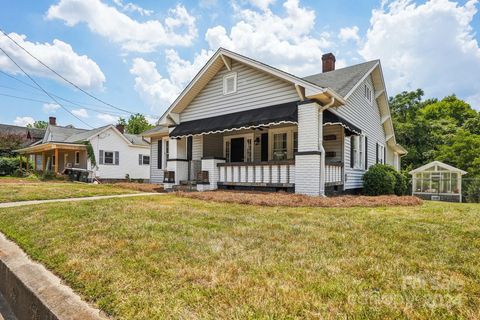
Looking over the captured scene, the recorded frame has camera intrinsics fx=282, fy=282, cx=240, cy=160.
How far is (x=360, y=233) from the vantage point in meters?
4.43

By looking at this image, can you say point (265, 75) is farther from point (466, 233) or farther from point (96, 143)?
point (96, 143)

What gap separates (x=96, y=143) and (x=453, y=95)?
151ft

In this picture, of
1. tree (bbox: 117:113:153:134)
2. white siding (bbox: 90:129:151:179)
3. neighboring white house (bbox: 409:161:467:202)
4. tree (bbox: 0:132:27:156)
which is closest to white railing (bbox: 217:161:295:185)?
neighboring white house (bbox: 409:161:467:202)

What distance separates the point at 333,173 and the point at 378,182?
3166 mm

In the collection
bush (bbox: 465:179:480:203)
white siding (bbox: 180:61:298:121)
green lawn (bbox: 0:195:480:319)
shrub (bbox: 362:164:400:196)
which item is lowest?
bush (bbox: 465:179:480:203)

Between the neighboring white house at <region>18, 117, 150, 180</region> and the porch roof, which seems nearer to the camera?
the porch roof

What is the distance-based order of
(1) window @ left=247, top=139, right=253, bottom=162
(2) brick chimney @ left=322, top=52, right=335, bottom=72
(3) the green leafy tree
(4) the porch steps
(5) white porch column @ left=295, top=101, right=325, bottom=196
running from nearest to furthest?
(5) white porch column @ left=295, top=101, right=325, bottom=196
(4) the porch steps
(1) window @ left=247, top=139, right=253, bottom=162
(2) brick chimney @ left=322, top=52, right=335, bottom=72
(3) the green leafy tree

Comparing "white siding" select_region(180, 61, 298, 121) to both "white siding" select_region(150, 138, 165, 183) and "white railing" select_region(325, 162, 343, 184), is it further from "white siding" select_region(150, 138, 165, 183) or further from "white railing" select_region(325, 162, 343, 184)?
"white siding" select_region(150, 138, 165, 183)

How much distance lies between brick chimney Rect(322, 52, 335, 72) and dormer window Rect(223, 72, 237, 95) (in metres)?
7.11

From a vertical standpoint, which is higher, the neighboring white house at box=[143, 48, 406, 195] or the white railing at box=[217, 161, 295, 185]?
the neighboring white house at box=[143, 48, 406, 195]

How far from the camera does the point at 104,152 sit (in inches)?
934

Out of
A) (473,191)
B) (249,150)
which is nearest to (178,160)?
(249,150)

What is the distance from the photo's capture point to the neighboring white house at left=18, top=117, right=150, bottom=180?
2286 cm

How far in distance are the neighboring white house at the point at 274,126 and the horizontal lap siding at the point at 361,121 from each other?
0.05m
